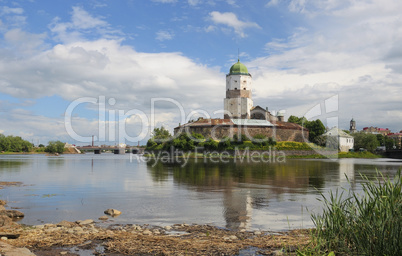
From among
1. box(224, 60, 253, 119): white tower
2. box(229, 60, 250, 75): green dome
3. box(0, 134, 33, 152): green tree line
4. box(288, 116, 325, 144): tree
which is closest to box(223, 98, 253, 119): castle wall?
box(224, 60, 253, 119): white tower

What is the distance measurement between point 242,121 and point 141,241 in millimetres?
105193

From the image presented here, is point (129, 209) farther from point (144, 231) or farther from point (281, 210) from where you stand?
point (281, 210)

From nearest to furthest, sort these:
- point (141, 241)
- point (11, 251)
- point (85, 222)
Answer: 1. point (11, 251)
2. point (141, 241)
3. point (85, 222)

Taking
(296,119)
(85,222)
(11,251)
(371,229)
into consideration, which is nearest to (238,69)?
(296,119)

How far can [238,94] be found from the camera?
126 meters

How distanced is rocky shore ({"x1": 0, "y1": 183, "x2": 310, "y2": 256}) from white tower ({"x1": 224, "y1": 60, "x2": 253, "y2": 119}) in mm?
113654

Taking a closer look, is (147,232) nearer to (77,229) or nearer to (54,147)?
(77,229)

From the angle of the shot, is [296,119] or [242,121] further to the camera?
[296,119]

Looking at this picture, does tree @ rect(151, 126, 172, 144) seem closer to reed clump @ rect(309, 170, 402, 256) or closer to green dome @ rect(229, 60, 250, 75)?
green dome @ rect(229, 60, 250, 75)

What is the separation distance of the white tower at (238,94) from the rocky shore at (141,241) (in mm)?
113654

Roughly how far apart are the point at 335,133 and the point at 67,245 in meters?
128

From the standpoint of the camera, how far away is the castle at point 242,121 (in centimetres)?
10975

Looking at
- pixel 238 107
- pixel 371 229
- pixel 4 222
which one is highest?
pixel 238 107

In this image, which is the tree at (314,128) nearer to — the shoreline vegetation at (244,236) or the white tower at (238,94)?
the white tower at (238,94)
